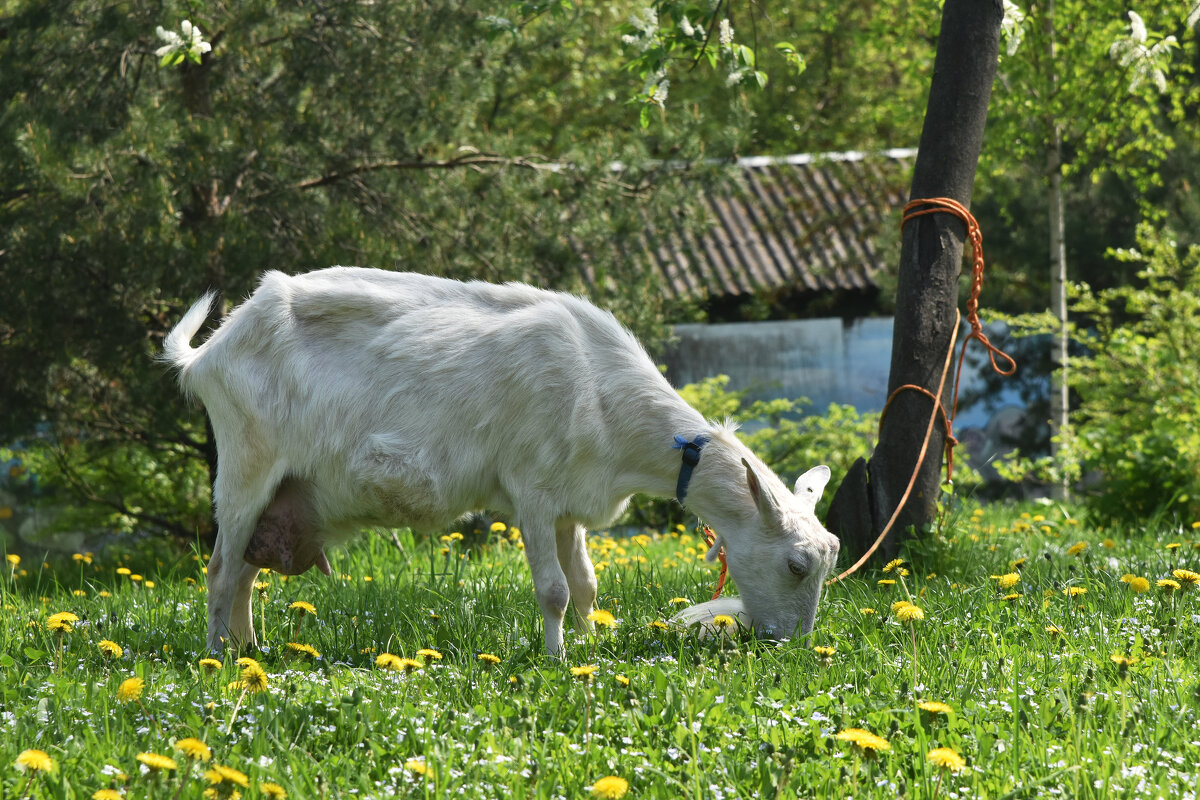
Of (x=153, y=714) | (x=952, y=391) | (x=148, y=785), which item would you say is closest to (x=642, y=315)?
(x=952, y=391)

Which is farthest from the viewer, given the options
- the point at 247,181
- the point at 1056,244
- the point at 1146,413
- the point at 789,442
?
the point at 1056,244

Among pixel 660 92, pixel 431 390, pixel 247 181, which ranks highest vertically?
pixel 660 92

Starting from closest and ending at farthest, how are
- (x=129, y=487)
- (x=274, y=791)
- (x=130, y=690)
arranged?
(x=274, y=791)
(x=130, y=690)
(x=129, y=487)

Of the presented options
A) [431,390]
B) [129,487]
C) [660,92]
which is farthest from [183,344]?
[129,487]

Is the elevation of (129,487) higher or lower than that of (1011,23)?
lower

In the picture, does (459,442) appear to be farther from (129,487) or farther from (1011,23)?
(129,487)

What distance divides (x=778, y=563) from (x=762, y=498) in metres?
0.25

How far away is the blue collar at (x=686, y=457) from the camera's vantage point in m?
4.30

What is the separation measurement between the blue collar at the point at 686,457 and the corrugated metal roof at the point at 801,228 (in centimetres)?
1023

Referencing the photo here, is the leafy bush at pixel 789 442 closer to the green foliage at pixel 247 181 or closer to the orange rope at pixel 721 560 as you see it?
the green foliage at pixel 247 181

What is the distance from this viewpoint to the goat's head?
4152 mm

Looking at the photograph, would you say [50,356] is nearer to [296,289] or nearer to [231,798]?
[296,289]

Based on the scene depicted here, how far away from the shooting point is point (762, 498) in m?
4.15

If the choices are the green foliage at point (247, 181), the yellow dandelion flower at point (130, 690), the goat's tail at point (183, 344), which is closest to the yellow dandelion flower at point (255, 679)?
the yellow dandelion flower at point (130, 690)
